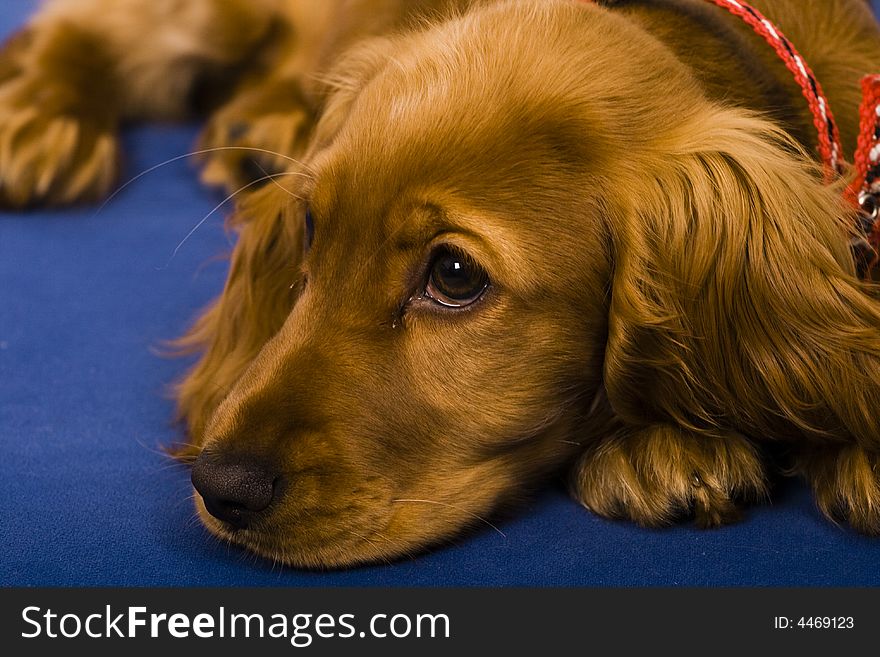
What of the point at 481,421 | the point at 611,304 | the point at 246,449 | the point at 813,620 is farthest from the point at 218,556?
the point at 813,620

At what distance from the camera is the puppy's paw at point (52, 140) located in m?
3.20

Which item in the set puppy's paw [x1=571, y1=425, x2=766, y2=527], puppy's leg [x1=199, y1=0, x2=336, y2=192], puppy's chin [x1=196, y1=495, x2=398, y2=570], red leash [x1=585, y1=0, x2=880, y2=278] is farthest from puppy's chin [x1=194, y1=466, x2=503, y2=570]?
puppy's leg [x1=199, y1=0, x2=336, y2=192]

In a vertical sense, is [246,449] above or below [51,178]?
above

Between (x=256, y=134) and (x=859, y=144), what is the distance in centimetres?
179

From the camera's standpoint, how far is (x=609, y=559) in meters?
1.71

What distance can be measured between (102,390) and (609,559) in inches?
42.5

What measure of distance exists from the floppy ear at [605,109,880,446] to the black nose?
525mm

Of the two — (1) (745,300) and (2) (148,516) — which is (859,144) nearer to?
(1) (745,300)

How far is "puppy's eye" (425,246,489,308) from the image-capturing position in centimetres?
169

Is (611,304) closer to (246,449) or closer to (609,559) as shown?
(609,559)

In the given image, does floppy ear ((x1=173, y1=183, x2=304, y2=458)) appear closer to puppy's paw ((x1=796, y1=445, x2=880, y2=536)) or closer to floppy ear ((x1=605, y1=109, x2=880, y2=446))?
floppy ear ((x1=605, y1=109, x2=880, y2=446))

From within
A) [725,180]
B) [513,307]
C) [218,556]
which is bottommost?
[218,556]

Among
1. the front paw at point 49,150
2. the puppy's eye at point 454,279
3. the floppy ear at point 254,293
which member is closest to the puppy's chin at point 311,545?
the puppy's eye at point 454,279

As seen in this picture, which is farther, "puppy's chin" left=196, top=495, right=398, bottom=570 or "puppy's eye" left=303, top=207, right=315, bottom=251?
"puppy's eye" left=303, top=207, right=315, bottom=251
